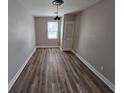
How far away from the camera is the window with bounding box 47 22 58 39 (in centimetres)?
869

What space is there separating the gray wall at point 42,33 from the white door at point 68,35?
1550 mm

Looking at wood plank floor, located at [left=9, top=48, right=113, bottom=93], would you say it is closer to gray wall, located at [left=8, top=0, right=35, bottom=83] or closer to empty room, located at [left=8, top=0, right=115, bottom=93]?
empty room, located at [left=8, top=0, right=115, bottom=93]

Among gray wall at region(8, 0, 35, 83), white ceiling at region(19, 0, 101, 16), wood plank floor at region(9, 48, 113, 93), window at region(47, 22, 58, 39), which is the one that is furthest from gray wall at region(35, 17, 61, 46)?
wood plank floor at region(9, 48, 113, 93)

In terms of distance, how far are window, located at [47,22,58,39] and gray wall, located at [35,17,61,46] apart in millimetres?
252

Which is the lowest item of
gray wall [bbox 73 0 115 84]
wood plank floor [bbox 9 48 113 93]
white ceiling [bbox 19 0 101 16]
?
wood plank floor [bbox 9 48 113 93]

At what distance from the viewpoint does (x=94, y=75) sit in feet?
12.7

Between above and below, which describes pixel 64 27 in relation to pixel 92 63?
above

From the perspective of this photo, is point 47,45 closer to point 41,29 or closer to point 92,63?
point 41,29

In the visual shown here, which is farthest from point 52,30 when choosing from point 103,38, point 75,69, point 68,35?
point 103,38

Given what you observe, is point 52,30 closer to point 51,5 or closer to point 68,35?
point 68,35

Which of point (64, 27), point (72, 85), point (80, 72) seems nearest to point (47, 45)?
point (64, 27)

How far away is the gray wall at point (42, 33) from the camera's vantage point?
8.47 m

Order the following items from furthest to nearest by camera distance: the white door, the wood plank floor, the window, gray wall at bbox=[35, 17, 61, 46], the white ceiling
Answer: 1. the window
2. gray wall at bbox=[35, 17, 61, 46]
3. the white door
4. the white ceiling
5. the wood plank floor
